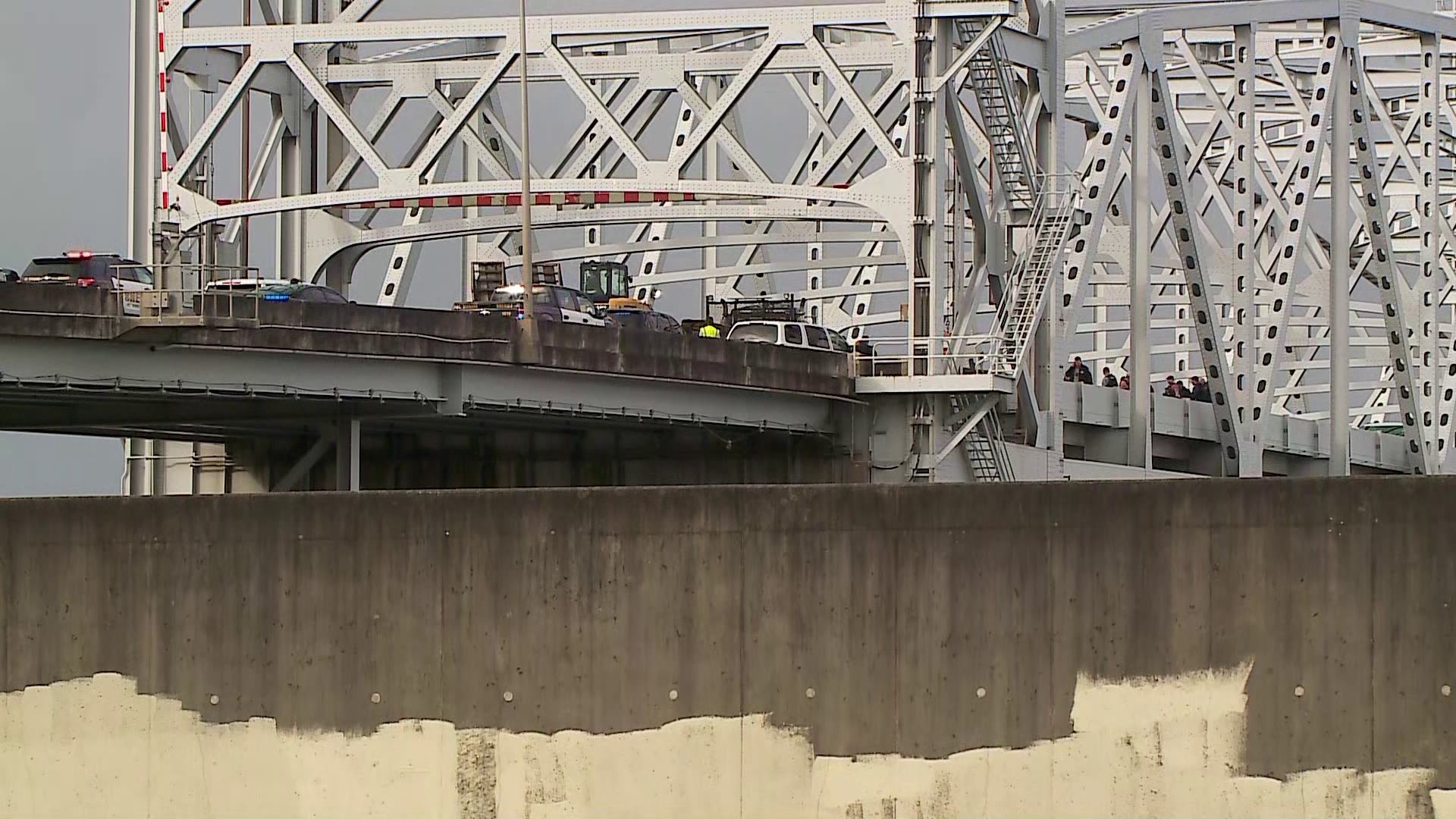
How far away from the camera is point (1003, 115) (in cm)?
5362

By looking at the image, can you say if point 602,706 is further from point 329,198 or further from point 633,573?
point 329,198

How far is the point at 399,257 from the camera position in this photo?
219 feet

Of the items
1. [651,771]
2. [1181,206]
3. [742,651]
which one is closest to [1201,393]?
[1181,206]

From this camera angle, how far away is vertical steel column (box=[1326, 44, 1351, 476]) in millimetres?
66125

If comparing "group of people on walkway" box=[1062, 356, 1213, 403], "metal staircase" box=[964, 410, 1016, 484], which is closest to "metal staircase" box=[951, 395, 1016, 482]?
"metal staircase" box=[964, 410, 1016, 484]

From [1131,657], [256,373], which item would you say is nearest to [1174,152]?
[256,373]

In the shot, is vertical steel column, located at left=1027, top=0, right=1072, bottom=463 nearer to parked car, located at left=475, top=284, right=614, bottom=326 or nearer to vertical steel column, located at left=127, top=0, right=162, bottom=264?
parked car, located at left=475, top=284, right=614, bottom=326

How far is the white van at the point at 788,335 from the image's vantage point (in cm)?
5253

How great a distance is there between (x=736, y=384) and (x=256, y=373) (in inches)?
395

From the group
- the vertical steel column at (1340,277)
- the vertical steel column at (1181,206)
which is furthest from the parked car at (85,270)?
the vertical steel column at (1340,277)

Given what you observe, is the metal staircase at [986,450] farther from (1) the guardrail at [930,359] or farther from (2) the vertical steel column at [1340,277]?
(2) the vertical steel column at [1340,277]

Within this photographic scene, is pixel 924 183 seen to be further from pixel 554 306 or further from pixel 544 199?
pixel 544 199

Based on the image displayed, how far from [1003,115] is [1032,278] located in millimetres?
3327

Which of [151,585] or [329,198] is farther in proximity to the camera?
[329,198]
